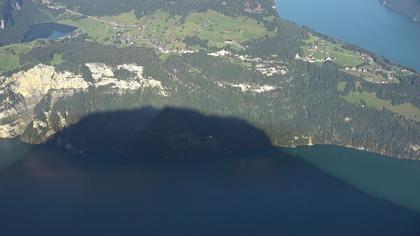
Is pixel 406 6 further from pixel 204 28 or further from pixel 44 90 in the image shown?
pixel 44 90

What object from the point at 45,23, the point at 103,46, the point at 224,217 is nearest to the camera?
the point at 224,217

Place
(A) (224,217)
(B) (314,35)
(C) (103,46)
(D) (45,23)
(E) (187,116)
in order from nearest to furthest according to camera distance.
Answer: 1. (A) (224,217)
2. (E) (187,116)
3. (C) (103,46)
4. (B) (314,35)
5. (D) (45,23)

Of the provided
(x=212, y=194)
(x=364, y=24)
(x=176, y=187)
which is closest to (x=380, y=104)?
(x=212, y=194)

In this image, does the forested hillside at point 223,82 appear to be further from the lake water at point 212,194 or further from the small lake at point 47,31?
the small lake at point 47,31

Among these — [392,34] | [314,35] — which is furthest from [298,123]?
[392,34]

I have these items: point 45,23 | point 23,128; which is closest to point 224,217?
point 23,128

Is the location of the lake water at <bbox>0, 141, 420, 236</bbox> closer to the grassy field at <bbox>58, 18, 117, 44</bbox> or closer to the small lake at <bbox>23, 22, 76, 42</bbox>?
the grassy field at <bbox>58, 18, 117, 44</bbox>

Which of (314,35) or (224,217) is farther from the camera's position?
(314,35)

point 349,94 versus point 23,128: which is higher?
point 349,94

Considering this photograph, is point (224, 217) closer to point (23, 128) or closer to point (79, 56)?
point (23, 128)
